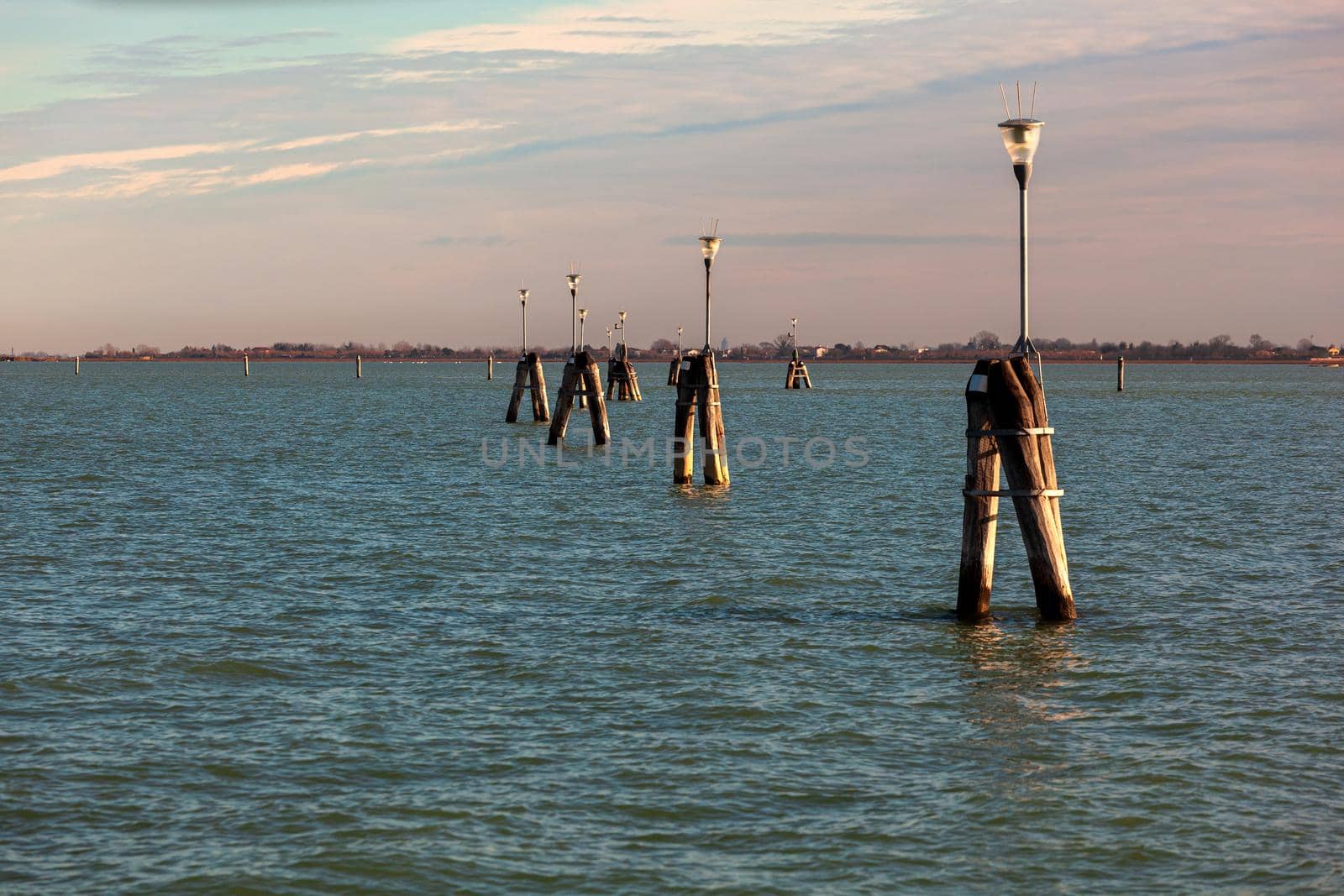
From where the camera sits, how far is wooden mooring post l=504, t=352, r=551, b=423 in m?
53.9

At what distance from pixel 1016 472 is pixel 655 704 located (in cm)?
398

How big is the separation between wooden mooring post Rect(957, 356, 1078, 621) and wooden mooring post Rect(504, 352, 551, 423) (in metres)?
39.6

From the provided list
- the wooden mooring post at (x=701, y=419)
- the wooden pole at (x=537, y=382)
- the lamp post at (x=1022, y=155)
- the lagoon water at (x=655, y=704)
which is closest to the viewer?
the lagoon water at (x=655, y=704)

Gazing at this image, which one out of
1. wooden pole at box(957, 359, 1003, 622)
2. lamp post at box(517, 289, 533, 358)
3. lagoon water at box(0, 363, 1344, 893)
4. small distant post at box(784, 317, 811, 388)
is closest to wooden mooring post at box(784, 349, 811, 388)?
small distant post at box(784, 317, 811, 388)

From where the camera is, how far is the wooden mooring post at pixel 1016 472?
12828 millimetres

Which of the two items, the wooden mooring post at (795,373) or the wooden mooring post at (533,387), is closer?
the wooden mooring post at (533,387)

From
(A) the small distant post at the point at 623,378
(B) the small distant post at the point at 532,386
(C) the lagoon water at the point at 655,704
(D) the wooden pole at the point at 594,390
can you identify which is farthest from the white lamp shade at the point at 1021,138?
(A) the small distant post at the point at 623,378

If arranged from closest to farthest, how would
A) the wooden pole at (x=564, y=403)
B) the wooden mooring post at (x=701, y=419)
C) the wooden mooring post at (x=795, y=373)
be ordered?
the wooden mooring post at (x=701, y=419) → the wooden pole at (x=564, y=403) → the wooden mooring post at (x=795, y=373)

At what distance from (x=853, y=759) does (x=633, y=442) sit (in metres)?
37.9

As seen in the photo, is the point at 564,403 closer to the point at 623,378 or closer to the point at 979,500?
the point at 979,500

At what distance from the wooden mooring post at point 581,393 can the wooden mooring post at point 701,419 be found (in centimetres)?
1106

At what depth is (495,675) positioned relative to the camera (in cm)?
1214

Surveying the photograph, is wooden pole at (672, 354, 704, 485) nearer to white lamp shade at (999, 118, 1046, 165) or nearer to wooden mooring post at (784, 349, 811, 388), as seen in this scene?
white lamp shade at (999, 118, 1046, 165)

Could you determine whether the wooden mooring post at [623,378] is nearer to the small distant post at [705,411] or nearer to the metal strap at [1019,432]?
the small distant post at [705,411]
